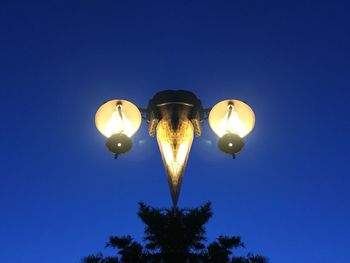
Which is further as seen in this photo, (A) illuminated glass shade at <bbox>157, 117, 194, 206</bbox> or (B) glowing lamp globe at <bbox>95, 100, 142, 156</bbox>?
(B) glowing lamp globe at <bbox>95, 100, 142, 156</bbox>

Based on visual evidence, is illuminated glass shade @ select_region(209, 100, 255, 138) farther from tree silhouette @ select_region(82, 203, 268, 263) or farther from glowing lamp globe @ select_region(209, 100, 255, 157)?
tree silhouette @ select_region(82, 203, 268, 263)

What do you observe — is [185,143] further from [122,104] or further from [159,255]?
[159,255]

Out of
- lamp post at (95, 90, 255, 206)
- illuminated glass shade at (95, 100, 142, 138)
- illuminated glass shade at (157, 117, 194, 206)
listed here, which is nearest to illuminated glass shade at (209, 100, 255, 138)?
lamp post at (95, 90, 255, 206)

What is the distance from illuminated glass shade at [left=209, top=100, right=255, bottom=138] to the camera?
4352 millimetres

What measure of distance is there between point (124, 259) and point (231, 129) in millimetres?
2265

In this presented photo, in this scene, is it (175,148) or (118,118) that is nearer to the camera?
(175,148)

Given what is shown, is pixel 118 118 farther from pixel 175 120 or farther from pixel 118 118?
pixel 175 120

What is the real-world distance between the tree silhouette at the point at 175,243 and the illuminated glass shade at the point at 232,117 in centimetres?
127

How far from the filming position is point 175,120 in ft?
14.0

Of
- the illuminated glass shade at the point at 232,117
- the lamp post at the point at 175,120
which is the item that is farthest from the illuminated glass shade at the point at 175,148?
the illuminated glass shade at the point at 232,117

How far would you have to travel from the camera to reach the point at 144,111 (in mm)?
4570

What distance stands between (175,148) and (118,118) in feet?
2.79

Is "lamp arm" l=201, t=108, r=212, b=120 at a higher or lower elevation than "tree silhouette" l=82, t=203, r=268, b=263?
higher

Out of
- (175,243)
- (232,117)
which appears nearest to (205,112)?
(232,117)
